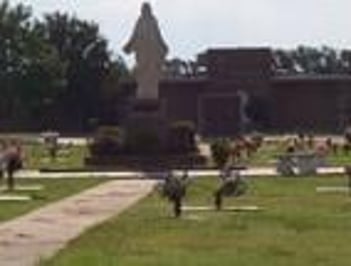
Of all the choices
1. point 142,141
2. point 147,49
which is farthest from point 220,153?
point 147,49

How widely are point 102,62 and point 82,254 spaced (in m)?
110

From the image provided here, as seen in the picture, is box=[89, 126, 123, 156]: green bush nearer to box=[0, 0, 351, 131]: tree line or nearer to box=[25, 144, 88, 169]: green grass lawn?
box=[25, 144, 88, 169]: green grass lawn

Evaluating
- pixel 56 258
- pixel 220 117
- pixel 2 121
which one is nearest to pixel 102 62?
pixel 2 121

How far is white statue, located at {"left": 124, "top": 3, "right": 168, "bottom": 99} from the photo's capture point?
5822cm

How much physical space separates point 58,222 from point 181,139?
2741 cm

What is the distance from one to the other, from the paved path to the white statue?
57.5ft

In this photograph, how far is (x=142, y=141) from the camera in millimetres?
54594

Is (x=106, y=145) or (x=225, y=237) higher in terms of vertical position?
(x=106, y=145)

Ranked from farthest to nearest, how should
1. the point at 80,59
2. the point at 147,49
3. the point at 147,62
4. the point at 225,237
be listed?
1. the point at 80,59
2. the point at 147,49
3. the point at 147,62
4. the point at 225,237

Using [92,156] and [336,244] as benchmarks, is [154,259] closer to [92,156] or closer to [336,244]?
[336,244]

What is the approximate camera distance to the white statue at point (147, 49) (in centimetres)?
5822

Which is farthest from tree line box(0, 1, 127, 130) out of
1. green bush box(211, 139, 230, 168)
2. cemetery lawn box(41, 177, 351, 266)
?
cemetery lawn box(41, 177, 351, 266)

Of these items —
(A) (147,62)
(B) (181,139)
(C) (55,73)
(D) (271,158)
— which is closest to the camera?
(B) (181,139)

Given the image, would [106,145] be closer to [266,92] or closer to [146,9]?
[146,9]
